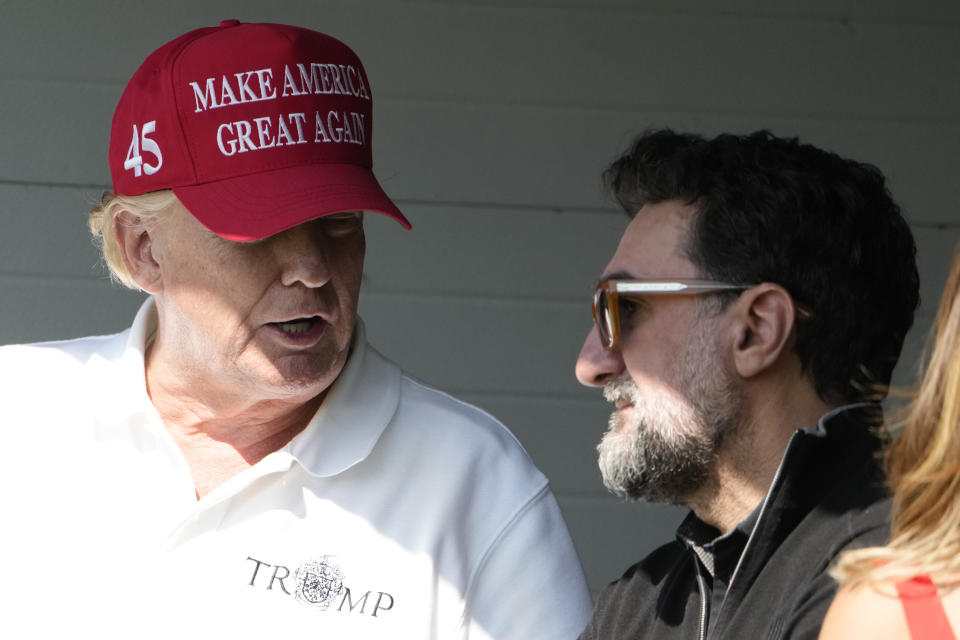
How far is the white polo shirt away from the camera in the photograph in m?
2.14

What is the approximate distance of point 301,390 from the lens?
87.2 inches

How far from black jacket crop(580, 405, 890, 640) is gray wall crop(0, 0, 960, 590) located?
1.86 metres

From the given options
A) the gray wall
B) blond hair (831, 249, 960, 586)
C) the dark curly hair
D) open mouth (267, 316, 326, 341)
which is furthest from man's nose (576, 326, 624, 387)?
the gray wall

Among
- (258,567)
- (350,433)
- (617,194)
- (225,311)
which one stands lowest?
(258,567)

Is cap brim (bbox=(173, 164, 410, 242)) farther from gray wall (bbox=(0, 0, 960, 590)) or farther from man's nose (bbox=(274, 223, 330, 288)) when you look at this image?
gray wall (bbox=(0, 0, 960, 590))

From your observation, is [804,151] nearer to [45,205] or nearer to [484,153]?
[484,153]

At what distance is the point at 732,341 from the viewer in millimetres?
2023

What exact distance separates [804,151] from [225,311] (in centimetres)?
99

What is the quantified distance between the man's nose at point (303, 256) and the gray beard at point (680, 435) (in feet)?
1.85

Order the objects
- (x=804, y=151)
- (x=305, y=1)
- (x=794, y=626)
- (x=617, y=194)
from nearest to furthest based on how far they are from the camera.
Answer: (x=794, y=626) < (x=804, y=151) < (x=617, y=194) < (x=305, y=1)

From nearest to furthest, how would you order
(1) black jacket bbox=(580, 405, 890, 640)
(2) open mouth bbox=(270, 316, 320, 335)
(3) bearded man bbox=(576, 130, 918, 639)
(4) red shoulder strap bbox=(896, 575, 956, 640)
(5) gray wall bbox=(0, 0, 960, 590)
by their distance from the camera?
(4) red shoulder strap bbox=(896, 575, 956, 640) → (1) black jacket bbox=(580, 405, 890, 640) → (3) bearded man bbox=(576, 130, 918, 639) → (2) open mouth bbox=(270, 316, 320, 335) → (5) gray wall bbox=(0, 0, 960, 590)

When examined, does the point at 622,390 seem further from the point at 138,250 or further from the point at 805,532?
the point at 138,250

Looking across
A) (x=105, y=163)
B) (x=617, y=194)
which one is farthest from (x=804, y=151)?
(x=105, y=163)

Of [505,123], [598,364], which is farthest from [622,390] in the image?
[505,123]
